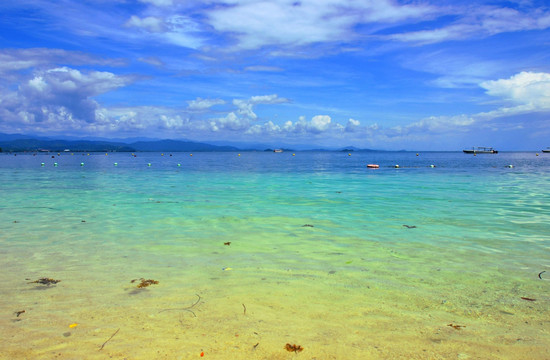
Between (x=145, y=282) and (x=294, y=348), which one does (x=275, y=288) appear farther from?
(x=145, y=282)

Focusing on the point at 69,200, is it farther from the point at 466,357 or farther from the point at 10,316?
the point at 466,357

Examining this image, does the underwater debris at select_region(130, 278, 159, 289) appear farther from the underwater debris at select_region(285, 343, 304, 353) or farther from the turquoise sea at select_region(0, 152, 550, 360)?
the underwater debris at select_region(285, 343, 304, 353)

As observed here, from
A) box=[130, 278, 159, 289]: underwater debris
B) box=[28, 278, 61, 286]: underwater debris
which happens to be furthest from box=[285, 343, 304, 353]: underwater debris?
box=[28, 278, 61, 286]: underwater debris

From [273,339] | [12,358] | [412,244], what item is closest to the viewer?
[12,358]

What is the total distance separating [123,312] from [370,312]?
164 inches

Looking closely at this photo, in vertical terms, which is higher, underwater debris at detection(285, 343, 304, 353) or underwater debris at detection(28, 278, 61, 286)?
underwater debris at detection(285, 343, 304, 353)

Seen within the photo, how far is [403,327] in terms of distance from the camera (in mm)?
5523

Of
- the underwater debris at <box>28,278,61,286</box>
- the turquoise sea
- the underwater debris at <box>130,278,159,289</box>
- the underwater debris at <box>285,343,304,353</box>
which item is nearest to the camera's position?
the underwater debris at <box>285,343,304,353</box>

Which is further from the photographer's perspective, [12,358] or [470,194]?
[470,194]

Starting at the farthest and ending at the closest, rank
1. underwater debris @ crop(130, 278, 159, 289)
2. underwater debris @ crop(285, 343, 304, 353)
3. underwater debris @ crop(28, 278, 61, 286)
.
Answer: underwater debris @ crop(28, 278, 61, 286) → underwater debris @ crop(130, 278, 159, 289) → underwater debris @ crop(285, 343, 304, 353)

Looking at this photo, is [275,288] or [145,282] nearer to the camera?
[275,288]

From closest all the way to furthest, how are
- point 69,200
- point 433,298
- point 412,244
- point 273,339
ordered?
1. point 273,339
2. point 433,298
3. point 412,244
4. point 69,200

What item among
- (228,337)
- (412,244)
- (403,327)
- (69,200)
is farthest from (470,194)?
(69,200)

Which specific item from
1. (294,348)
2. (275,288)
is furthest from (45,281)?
(294,348)
